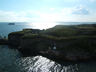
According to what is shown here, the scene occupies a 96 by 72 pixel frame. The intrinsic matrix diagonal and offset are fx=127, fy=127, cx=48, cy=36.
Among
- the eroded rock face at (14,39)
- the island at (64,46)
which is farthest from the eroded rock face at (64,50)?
the eroded rock face at (14,39)

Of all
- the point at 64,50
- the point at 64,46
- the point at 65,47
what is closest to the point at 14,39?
the point at 64,46

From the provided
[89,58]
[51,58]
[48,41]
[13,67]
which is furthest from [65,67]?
[48,41]

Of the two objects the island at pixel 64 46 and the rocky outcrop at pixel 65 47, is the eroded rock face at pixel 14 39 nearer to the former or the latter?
the island at pixel 64 46

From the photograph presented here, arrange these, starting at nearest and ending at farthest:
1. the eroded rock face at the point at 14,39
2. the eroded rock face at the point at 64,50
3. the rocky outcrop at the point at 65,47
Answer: the eroded rock face at the point at 64,50 < the rocky outcrop at the point at 65,47 < the eroded rock face at the point at 14,39

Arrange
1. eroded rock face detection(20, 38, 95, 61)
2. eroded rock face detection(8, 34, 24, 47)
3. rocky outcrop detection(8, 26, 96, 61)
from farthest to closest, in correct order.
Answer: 1. eroded rock face detection(8, 34, 24, 47)
2. rocky outcrop detection(8, 26, 96, 61)
3. eroded rock face detection(20, 38, 95, 61)

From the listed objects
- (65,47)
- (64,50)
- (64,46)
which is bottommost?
(64,50)

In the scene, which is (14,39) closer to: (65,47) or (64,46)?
(64,46)

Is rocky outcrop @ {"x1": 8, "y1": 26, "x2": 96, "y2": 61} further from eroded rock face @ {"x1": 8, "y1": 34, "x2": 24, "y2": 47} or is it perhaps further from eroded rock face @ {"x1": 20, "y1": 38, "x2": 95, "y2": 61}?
eroded rock face @ {"x1": 8, "y1": 34, "x2": 24, "y2": 47}

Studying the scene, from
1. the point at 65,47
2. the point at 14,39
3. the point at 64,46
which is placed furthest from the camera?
the point at 14,39

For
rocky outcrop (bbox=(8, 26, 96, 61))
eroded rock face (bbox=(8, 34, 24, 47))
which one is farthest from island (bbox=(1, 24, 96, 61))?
eroded rock face (bbox=(8, 34, 24, 47))

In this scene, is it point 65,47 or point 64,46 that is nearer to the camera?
point 65,47

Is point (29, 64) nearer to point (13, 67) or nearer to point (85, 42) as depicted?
point (13, 67)
